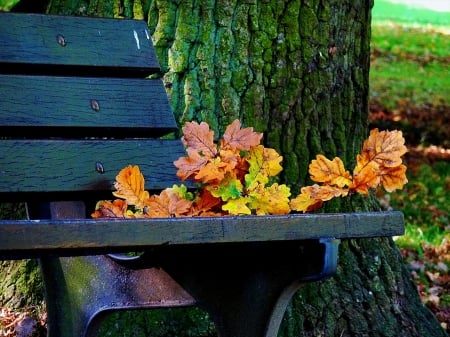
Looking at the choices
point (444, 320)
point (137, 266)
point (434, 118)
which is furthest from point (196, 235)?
point (434, 118)

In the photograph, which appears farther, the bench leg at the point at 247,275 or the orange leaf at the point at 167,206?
the orange leaf at the point at 167,206

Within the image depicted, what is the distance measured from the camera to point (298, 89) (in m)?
3.15

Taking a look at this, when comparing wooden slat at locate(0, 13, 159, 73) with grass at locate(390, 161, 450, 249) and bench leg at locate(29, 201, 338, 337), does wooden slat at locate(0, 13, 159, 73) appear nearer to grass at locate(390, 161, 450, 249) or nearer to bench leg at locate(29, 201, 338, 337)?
bench leg at locate(29, 201, 338, 337)

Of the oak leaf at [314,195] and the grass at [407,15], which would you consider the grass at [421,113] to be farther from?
the oak leaf at [314,195]

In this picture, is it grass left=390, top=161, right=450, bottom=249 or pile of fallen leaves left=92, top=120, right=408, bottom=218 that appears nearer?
pile of fallen leaves left=92, top=120, right=408, bottom=218

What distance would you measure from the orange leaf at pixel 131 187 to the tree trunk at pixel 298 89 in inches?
31.5

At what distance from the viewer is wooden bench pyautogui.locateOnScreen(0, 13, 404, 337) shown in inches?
79.2

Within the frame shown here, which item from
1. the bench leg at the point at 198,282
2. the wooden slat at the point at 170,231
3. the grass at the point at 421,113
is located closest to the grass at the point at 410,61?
the grass at the point at 421,113

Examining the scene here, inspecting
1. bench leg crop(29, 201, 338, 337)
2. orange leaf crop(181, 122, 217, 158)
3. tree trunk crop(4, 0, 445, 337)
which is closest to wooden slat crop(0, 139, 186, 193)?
bench leg crop(29, 201, 338, 337)

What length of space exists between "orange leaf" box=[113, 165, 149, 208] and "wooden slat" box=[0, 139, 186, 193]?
0.21 metres

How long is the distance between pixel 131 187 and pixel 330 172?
0.48 meters

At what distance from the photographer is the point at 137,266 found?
232cm

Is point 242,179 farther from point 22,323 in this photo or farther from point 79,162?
point 22,323

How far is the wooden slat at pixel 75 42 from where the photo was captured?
8.34 ft
